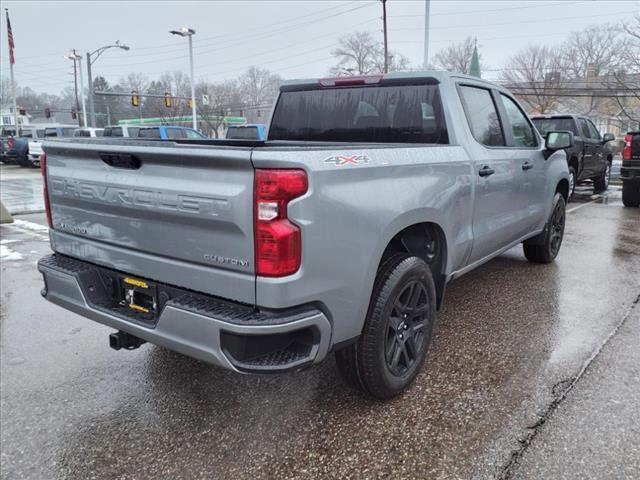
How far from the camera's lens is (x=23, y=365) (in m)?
3.67

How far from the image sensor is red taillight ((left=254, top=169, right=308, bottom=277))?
2.17 meters

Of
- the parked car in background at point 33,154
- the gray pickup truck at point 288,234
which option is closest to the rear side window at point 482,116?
the gray pickup truck at point 288,234

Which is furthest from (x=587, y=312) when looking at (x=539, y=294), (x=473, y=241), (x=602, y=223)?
(x=602, y=223)

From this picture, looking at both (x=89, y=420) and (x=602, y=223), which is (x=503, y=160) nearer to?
(x=89, y=420)

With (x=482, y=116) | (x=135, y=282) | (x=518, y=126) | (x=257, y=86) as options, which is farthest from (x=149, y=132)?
(x=257, y=86)

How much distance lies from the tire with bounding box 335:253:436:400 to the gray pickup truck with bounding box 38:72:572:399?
0.04 ft

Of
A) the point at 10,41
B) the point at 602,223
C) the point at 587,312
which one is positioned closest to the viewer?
the point at 587,312

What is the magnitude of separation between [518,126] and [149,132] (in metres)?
15.4

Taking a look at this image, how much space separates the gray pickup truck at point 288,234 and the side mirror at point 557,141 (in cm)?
161

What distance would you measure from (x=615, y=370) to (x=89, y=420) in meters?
3.32

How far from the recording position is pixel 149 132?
59.0 feet

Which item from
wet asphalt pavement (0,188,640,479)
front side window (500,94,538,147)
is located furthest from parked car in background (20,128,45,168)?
front side window (500,94,538,147)

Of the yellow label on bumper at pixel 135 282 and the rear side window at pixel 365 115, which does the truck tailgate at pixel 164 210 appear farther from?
the rear side window at pixel 365 115

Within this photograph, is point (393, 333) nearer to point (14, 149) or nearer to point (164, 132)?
point (164, 132)
